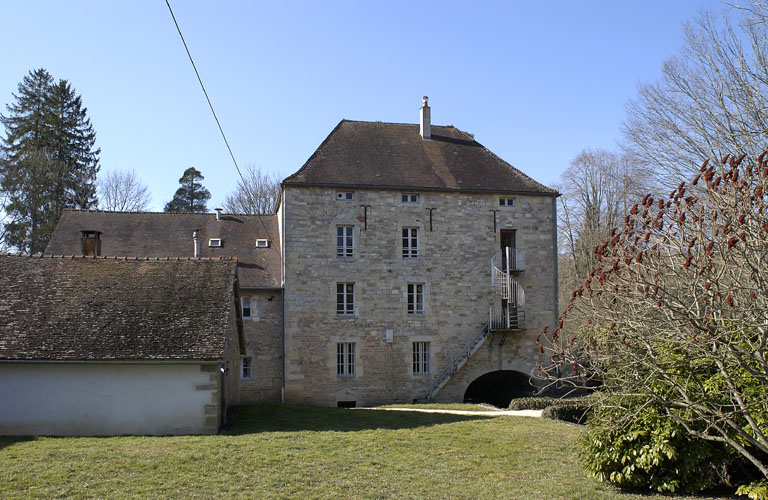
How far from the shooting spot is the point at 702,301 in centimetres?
762

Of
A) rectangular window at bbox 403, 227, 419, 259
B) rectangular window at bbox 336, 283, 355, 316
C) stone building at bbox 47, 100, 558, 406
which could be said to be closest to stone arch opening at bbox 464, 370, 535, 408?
stone building at bbox 47, 100, 558, 406

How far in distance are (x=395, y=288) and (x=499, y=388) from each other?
→ 6.62 meters

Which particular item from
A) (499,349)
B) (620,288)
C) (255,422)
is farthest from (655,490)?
(499,349)

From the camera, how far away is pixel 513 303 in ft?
81.4

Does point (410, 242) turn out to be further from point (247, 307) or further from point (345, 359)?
point (247, 307)

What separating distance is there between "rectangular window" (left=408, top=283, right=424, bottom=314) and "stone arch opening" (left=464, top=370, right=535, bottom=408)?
4211 millimetres

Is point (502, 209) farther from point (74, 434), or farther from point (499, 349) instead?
point (74, 434)

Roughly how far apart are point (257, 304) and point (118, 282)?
8178 mm

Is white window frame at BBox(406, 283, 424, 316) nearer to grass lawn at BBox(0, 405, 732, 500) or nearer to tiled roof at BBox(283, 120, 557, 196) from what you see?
tiled roof at BBox(283, 120, 557, 196)

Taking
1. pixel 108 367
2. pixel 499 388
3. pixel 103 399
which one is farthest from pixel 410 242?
pixel 103 399

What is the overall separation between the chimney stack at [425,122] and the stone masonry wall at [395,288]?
11.5 feet

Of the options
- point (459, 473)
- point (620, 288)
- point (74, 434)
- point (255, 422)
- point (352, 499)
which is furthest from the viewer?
point (255, 422)

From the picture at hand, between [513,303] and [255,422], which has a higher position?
[513,303]

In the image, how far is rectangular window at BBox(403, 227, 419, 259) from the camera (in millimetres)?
24578
